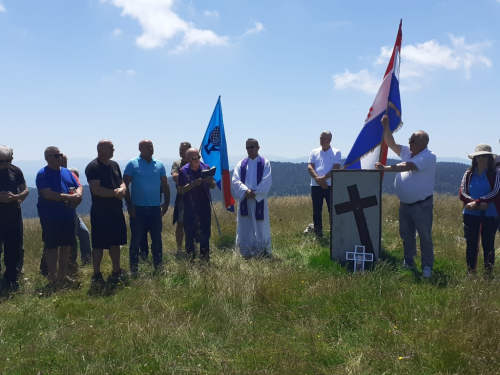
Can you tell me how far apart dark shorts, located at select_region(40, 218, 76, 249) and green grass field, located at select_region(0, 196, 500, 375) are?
0.69 metres

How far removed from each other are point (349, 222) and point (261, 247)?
1.97m

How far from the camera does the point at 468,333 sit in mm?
4137

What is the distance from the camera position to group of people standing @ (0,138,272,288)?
22.5 feet

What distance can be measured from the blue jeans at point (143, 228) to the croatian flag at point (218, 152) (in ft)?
7.80

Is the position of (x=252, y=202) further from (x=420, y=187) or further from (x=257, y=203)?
(x=420, y=187)

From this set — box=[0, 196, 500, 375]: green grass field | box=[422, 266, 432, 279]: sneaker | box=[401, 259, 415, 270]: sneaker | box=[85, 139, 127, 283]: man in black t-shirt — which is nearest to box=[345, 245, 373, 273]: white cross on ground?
box=[0, 196, 500, 375]: green grass field

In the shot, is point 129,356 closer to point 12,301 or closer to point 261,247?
point 12,301

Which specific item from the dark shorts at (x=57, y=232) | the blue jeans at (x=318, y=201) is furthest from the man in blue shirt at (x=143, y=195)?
the blue jeans at (x=318, y=201)

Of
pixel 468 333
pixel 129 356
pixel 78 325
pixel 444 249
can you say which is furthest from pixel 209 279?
pixel 444 249

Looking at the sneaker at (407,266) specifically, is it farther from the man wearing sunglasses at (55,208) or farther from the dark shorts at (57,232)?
the dark shorts at (57,232)

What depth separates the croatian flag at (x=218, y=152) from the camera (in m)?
9.83

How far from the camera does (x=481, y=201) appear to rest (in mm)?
6445

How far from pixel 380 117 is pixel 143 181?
3960 millimetres

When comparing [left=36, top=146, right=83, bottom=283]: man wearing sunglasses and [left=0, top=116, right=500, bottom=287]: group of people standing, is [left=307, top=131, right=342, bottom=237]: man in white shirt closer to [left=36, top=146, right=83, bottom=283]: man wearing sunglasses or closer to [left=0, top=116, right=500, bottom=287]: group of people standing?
[left=0, top=116, right=500, bottom=287]: group of people standing
